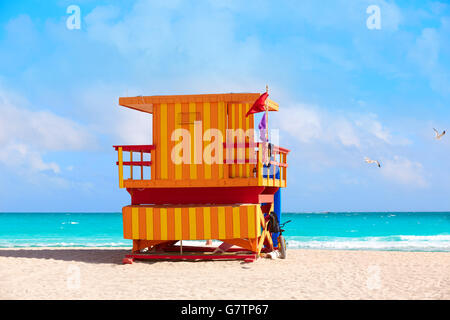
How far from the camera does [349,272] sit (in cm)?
1433

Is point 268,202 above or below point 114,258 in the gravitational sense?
above

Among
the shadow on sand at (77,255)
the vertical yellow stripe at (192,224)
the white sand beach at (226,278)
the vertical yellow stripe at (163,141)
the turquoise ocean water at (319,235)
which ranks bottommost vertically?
the turquoise ocean water at (319,235)

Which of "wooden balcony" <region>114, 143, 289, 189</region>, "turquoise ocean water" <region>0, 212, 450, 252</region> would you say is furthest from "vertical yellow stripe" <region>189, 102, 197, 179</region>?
"turquoise ocean water" <region>0, 212, 450, 252</region>

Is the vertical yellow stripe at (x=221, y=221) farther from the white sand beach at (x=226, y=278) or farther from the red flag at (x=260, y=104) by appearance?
the red flag at (x=260, y=104)

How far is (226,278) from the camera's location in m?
13.2

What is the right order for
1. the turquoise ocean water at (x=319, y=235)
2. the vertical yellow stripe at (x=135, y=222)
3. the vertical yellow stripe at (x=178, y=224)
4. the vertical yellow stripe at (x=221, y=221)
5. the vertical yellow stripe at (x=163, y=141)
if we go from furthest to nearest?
the turquoise ocean water at (x=319, y=235) → the vertical yellow stripe at (x=163, y=141) → the vertical yellow stripe at (x=135, y=222) → the vertical yellow stripe at (x=178, y=224) → the vertical yellow stripe at (x=221, y=221)

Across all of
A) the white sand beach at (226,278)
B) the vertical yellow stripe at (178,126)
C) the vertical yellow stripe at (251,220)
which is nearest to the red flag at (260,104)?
the vertical yellow stripe at (178,126)

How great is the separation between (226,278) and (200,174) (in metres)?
3.83

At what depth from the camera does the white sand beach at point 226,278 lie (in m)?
11.0

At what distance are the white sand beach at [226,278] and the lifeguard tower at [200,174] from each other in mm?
882

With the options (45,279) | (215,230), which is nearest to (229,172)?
(215,230)

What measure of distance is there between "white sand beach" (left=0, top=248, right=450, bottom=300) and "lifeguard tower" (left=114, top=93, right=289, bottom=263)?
34.7 inches
